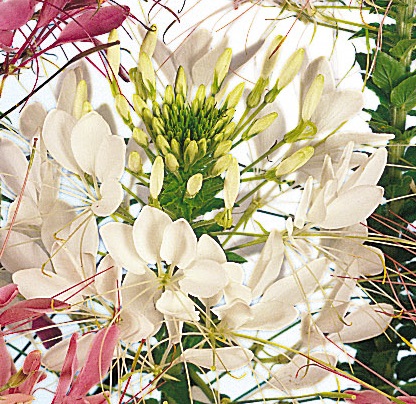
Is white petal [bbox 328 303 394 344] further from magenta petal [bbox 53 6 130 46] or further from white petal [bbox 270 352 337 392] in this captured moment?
magenta petal [bbox 53 6 130 46]

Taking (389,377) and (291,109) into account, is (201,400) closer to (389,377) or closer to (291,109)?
(389,377)

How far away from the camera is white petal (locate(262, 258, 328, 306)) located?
552mm

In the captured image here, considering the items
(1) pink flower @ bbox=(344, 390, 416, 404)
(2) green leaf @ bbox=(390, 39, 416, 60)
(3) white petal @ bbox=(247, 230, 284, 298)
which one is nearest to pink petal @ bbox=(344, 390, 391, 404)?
(1) pink flower @ bbox=(344, 390, 416, 404)

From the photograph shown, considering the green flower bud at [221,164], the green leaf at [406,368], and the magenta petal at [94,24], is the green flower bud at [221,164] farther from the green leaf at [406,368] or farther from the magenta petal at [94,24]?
the green leaf at [406,368]

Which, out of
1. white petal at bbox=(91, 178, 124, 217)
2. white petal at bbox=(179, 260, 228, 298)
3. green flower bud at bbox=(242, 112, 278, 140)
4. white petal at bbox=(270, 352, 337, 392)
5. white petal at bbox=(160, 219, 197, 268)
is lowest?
white petal at bbox=(270, 352, 337, 392)

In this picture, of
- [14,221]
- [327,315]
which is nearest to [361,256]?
[327,315]

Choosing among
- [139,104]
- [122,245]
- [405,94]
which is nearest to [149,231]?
[122,245]

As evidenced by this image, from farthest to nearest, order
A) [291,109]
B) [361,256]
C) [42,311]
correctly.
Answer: [291,109]
[361,256]
[42,311]

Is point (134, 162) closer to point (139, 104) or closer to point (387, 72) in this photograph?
point (139, 104)

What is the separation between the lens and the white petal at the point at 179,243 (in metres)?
0.49

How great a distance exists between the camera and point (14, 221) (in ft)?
1.84

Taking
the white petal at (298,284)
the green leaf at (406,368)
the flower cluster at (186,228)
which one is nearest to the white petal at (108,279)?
the flower cluster at (186,228)

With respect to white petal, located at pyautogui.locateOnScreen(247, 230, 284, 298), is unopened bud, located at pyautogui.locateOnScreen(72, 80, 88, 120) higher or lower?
higher

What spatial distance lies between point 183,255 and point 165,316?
0.06 metres
